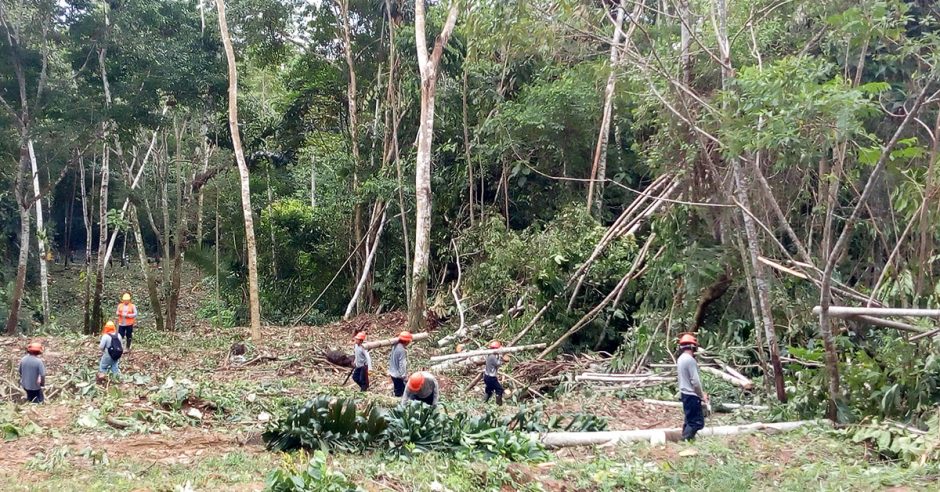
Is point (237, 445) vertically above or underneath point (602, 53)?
underneath

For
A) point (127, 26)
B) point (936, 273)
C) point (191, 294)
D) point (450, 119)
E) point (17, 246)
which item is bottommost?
point (191, 294)

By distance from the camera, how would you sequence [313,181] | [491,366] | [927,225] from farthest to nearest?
1. [313,181]
2. [491,366]
3. [927,225]

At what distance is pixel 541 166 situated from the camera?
809 inches

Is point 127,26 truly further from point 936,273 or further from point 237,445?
point 936,273

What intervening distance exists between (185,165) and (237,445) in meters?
20.3

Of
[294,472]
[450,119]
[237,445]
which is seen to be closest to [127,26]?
[450,119]

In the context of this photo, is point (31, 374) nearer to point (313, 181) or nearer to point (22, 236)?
point (22, 236)

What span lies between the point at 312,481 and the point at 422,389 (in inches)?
158

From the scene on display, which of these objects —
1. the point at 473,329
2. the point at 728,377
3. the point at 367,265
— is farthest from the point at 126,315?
the point at 728,377

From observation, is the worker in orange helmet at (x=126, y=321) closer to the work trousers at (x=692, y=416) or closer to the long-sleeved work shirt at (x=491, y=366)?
the long-sleeved work shirt at (x=491, y=366)

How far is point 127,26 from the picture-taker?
64.8ft

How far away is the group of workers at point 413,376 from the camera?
29.1 feet

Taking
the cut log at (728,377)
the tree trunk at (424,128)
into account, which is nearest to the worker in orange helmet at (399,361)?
the cut log at (728,377)

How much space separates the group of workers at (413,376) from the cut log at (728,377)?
498 millimetres
